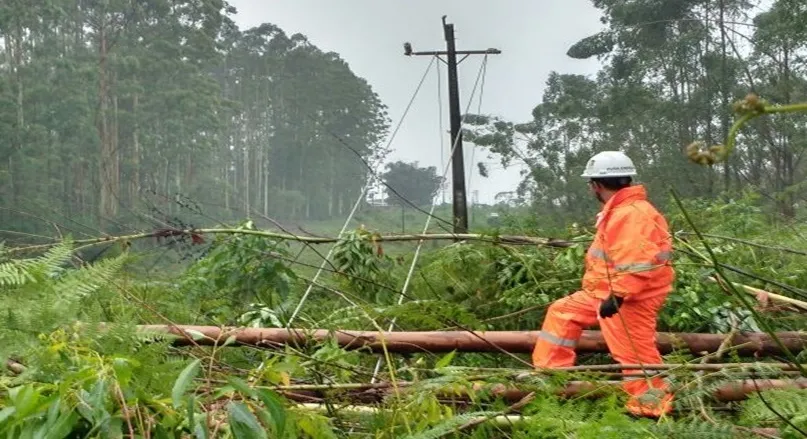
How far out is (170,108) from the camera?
4319 centimetres

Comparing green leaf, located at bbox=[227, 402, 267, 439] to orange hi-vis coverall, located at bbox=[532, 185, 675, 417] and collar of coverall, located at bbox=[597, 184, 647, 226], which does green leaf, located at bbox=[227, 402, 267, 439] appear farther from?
collar of coverall, located at bbox=[597, 184, 647, 226]

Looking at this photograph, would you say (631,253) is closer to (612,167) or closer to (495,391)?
(612,167)

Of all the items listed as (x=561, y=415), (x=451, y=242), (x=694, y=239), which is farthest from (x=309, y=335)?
(x=694, y=239)

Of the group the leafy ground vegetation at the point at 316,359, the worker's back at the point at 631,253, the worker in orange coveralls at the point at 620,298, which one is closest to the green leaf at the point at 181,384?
the leafy ground vegetation at the point at 316,359

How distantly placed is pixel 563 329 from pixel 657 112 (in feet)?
93.7

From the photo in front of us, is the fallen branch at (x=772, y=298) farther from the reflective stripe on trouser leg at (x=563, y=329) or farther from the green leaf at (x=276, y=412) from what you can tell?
the green leaf at (x=276, y=412)

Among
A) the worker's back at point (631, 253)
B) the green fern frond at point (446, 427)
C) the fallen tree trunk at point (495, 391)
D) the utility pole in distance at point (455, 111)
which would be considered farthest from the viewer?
the utility pole in distance at point (455, 111)

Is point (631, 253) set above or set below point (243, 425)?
above

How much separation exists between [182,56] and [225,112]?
4.98 meters

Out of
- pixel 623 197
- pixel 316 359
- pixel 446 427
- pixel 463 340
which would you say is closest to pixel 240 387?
pixel 446 427

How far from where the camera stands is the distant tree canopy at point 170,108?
123ft

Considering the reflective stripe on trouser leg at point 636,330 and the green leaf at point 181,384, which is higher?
the green leaf at point 181,384

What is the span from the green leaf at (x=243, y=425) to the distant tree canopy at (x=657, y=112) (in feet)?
84.3

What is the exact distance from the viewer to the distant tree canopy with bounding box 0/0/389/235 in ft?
123
